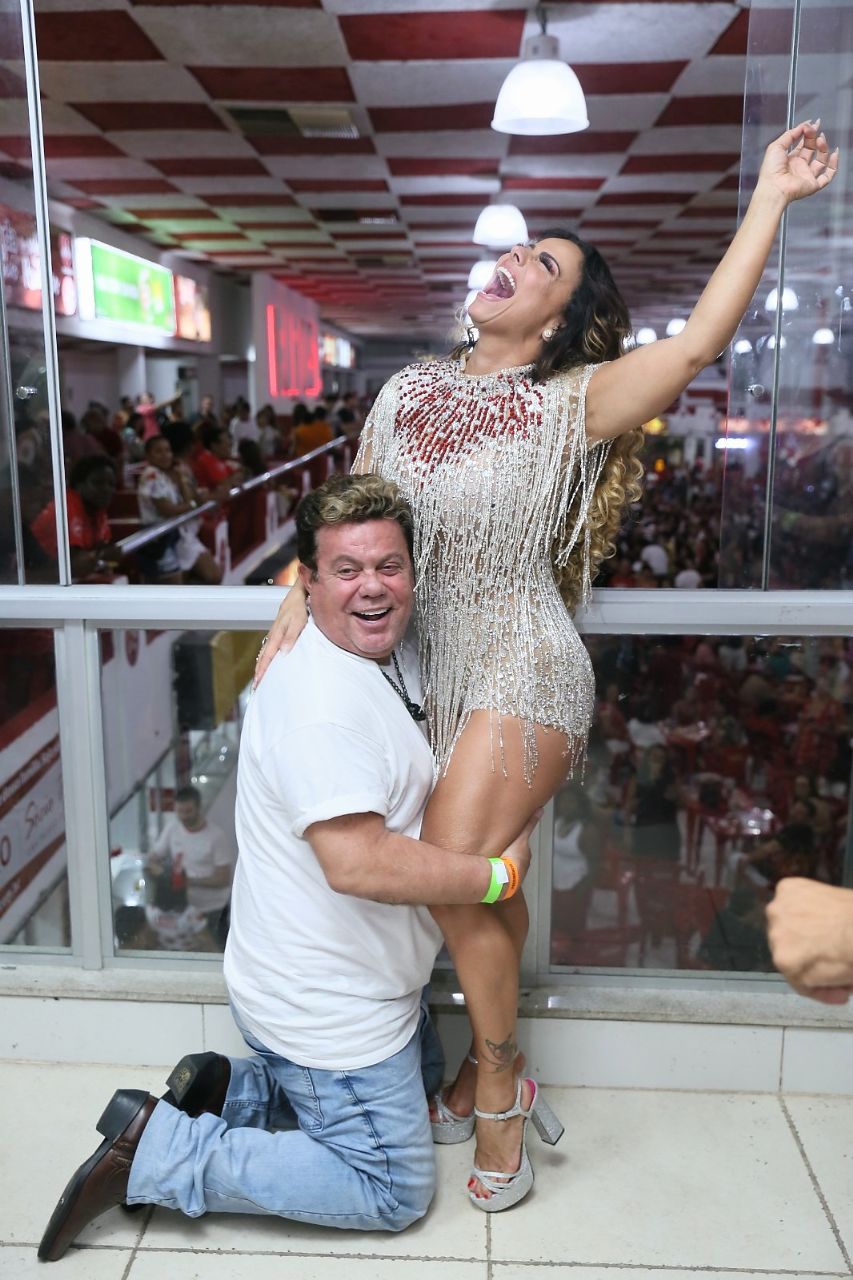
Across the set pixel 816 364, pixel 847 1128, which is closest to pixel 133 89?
pixel 816 364

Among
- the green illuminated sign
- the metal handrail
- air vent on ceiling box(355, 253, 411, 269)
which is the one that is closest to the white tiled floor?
the metal handrail

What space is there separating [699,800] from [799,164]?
6.20 ft

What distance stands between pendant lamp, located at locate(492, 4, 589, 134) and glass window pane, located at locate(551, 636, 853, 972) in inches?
79.7

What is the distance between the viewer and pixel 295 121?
562 centimetres

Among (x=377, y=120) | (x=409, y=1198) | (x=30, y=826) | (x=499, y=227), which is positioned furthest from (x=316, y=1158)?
(x=377, y=120)

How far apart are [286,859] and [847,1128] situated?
110 cm

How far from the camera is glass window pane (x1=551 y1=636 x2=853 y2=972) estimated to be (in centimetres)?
221

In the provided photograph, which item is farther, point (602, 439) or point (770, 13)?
point (770, 13)

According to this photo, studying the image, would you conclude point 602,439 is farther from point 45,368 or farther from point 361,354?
point 361,354

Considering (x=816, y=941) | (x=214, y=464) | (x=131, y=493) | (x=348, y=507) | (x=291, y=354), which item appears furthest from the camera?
(x=291, y=354)

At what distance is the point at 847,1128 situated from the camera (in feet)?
6.42

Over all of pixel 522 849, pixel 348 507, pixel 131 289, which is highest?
pixel 131 289

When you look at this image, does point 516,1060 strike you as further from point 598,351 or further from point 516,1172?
point 598,351

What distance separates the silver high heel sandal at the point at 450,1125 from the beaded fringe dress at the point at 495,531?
0.66 m
